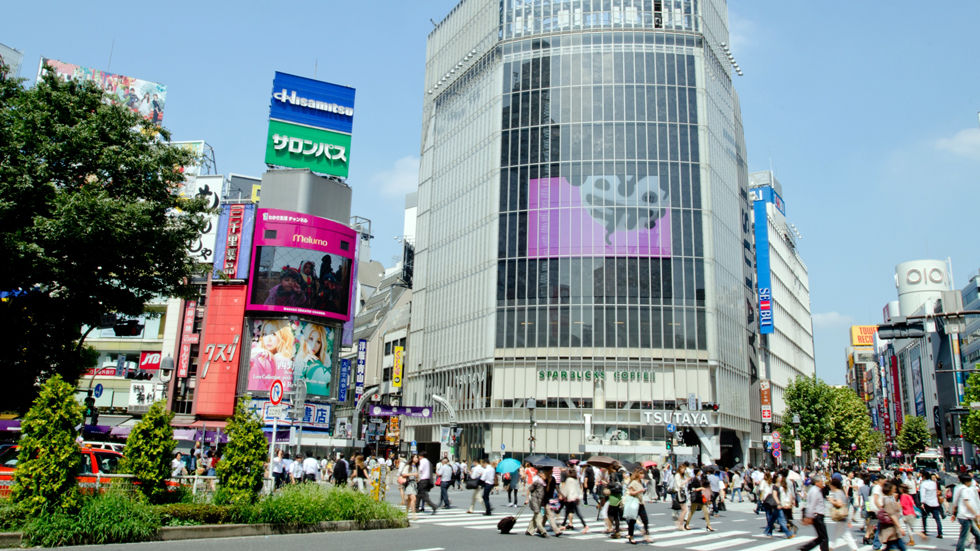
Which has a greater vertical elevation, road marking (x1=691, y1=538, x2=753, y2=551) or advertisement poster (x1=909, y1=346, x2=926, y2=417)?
advertisement poster (x1=909, y1=346, x2=926, y2=417)

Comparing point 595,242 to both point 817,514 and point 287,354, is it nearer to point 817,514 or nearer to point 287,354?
point 287,354

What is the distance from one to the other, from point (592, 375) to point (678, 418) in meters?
9.71

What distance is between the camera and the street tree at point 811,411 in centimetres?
6869

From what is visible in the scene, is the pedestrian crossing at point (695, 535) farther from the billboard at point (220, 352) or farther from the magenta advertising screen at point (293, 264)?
the billboard at point (220, 352)

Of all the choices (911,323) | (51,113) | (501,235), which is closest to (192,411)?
(501,235)

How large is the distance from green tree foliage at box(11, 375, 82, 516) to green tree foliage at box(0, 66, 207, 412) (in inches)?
278

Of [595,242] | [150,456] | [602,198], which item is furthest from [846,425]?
[150,456]

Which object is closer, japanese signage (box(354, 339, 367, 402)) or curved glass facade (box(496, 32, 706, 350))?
curved glass facade (box(496, 32, 706, 350))

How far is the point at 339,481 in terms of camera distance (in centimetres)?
2555

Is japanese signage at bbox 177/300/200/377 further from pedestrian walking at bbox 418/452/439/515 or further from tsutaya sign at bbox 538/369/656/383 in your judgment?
pedestrian walking at bbox 418/452/439/515

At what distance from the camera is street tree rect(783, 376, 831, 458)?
68.7 meters

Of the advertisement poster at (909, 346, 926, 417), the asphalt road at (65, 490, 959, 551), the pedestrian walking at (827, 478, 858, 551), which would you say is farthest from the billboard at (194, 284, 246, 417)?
the advertisement poster at (909, 346, 926, 417)

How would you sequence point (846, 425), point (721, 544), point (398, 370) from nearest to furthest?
point (721, 544) → point (846, 425) → point (398, 370)

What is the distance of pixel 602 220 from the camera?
57.5 metres
